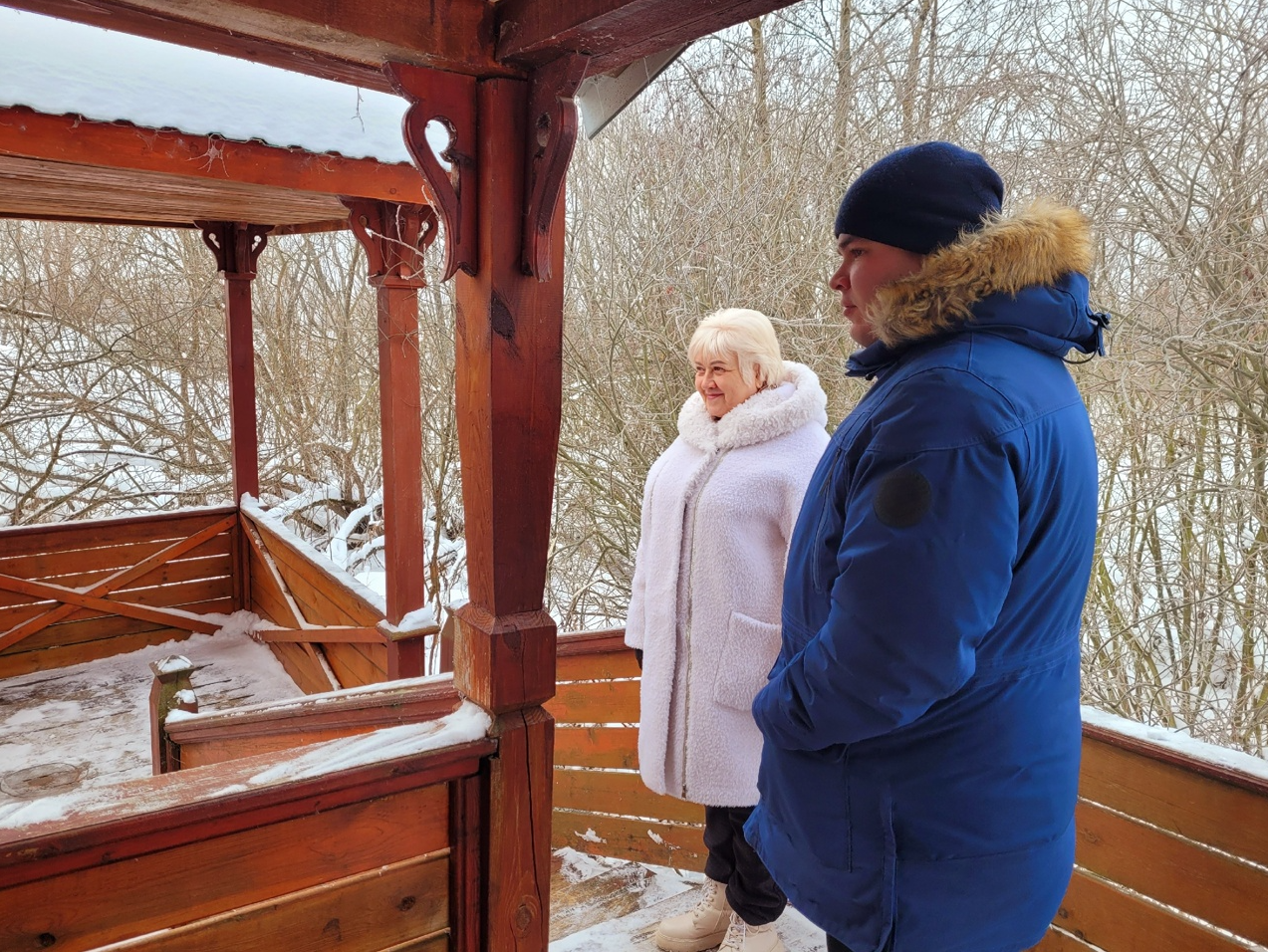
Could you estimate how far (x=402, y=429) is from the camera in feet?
14.5

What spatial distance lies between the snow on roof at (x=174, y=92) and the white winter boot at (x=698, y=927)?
8.07 feet

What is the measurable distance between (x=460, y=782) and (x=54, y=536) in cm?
537

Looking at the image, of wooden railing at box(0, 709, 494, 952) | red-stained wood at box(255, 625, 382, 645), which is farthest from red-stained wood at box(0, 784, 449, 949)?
red-stained wood at box(255, 625, 382, 645)

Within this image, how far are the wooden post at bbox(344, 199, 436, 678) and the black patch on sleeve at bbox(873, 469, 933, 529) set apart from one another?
344 cm

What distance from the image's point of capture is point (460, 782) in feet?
6.27

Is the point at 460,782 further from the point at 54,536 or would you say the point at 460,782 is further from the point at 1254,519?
the point at 54,536

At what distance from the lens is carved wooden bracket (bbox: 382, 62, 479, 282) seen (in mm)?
1638

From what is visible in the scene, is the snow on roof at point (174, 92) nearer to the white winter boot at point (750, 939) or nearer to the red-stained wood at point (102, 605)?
the white winter boot at point (750, 939)

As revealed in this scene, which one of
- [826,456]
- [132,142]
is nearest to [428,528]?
[132,142]

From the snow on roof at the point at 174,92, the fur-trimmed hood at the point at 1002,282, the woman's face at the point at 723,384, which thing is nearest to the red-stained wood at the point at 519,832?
the woman's face at the point at 723,384

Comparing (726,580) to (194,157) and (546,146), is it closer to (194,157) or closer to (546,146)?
(546,146)

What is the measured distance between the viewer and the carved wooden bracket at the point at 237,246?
19.9 feet

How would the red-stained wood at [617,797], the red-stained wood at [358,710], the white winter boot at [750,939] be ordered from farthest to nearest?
the red-stained wood at [617,797] < the red-stained wood at [358,710] < the white winter boot at [750,939]

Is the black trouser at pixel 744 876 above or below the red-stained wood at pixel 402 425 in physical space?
below
